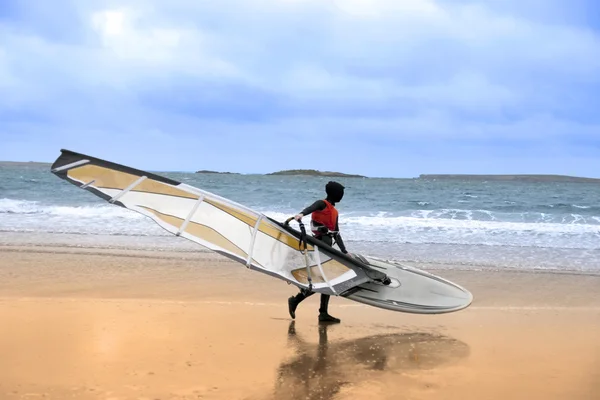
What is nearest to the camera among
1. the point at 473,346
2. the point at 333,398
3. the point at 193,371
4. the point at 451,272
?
the point at 333,398

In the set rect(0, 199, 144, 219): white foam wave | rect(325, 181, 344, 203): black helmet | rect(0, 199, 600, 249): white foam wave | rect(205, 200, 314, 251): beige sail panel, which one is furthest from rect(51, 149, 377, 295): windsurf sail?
rect(0, 199, 144, 219): white foam wave

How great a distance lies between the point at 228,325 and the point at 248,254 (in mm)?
652

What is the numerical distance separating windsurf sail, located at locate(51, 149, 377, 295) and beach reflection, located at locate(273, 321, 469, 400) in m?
0.51

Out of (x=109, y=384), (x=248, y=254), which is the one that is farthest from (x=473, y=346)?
(x=109, y=384)

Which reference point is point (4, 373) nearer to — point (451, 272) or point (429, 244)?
point (451, 272)

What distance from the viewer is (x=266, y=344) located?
4.73 m

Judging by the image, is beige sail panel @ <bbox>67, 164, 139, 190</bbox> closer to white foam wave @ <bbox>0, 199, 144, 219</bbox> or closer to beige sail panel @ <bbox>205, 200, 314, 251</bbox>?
beige sail panel @ <bbox>205, 200, 314, 251</bbox>

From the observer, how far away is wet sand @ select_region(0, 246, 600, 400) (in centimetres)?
375

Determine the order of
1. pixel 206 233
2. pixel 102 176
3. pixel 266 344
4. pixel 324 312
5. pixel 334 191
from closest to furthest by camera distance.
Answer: pixel 266 344 → pixel 102 176 → pixel 206 233 → pixel 334 191 → pixel 324 312

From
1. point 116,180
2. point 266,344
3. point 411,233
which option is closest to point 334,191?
point 266,344

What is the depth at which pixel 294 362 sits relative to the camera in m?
4.30

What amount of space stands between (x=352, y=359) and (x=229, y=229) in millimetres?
1680

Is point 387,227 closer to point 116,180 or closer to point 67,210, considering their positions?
point 67,210

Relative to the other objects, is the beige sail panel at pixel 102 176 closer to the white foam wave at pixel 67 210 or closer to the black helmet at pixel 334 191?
the black helmet at pixel 334 191
